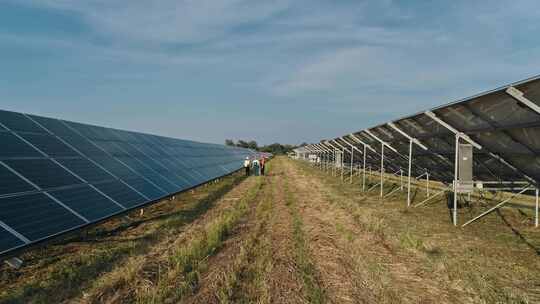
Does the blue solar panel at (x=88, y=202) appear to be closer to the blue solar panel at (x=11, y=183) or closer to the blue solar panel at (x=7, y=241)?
the blue solar panel at (x=11, y=183)

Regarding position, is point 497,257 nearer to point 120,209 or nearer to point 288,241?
point 288,241

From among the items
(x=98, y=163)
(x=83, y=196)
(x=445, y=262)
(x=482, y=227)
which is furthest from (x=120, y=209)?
(x=482, y=227)

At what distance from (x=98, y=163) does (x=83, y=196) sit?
9.76 ft

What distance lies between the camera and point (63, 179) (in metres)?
8.96

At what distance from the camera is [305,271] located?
6.65 meters

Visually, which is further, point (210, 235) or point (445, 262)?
point (210, 235)

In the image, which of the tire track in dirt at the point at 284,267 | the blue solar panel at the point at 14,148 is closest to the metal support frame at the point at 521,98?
the tire track in dirt at the point at 284,267

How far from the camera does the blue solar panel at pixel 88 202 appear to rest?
8094 millimetres

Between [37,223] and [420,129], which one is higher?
[420,129]

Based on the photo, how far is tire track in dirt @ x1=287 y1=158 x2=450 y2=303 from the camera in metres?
5.59

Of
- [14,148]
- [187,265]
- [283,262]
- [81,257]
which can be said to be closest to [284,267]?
[283,262]

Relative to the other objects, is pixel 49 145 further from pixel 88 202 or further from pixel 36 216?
pixel 36 216

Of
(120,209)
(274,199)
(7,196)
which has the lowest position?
(274,199)

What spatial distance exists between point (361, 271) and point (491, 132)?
6434 mm
